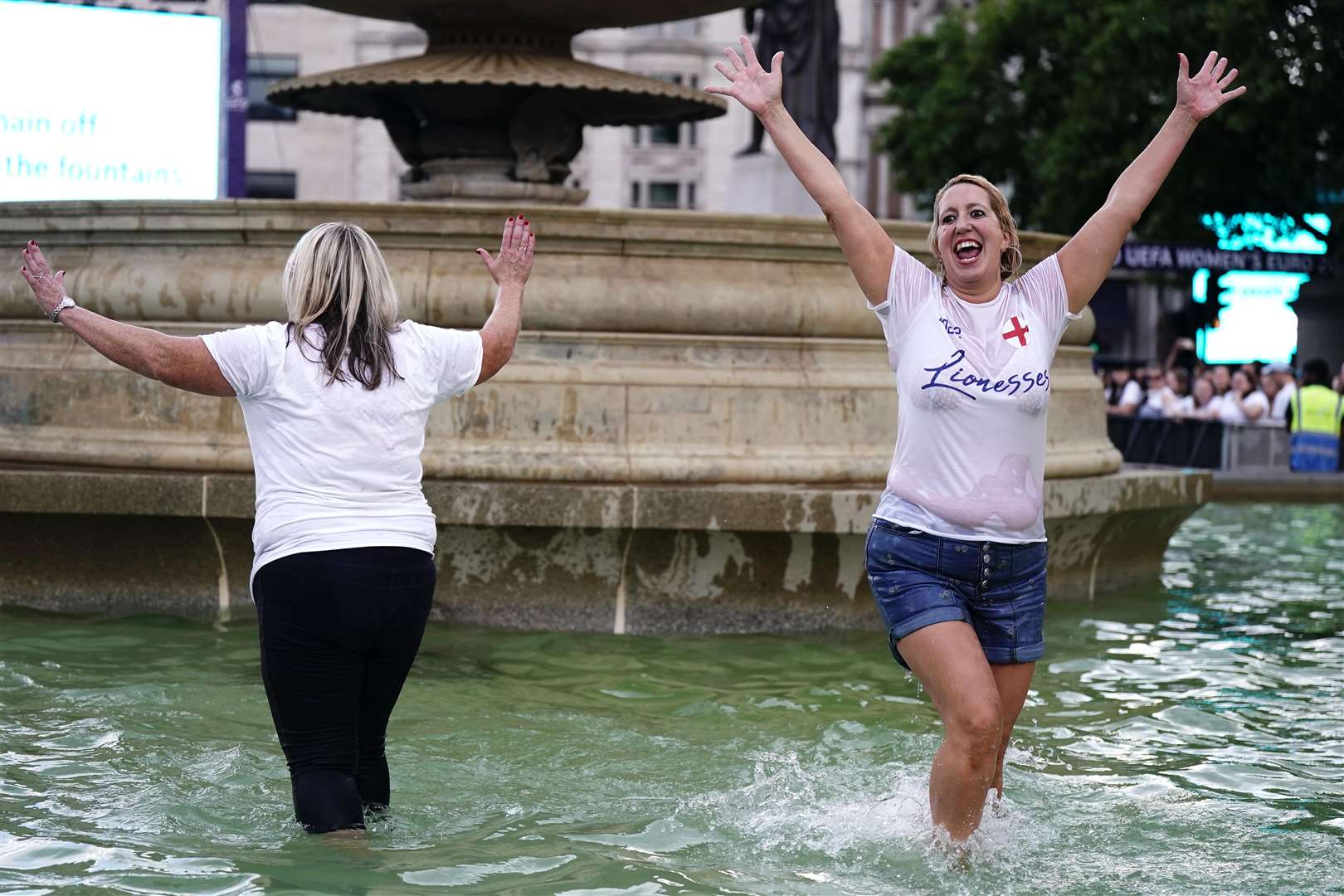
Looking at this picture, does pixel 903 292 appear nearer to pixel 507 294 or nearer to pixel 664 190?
pixel 507 294

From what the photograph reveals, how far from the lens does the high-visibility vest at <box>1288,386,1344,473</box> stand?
21922mm

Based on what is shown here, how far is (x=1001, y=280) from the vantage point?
5312 mm

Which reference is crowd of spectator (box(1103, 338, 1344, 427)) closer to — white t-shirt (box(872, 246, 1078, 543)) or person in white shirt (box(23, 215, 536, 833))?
white t-shirt (box(872, 246, 1078, 543))

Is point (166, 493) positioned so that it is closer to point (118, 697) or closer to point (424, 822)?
point (118, 697)

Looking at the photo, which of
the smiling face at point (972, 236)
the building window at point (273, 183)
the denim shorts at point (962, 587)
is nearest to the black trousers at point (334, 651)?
the denim shorts at point (962, 587)

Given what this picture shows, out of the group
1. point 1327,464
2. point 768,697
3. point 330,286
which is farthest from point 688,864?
point 1327,464

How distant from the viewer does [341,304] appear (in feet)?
15.9

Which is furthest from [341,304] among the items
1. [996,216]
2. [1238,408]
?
[1238,408]

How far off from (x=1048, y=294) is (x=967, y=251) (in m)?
0.28

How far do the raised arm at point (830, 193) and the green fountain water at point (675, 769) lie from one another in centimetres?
151

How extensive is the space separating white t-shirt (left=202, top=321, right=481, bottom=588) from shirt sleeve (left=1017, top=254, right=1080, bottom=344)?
5.37 ft

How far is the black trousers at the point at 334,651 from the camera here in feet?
15.6

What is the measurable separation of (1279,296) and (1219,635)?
111ft

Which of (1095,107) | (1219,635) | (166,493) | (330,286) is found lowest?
(1219,635)
